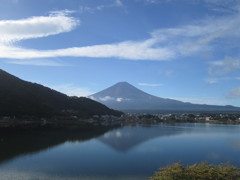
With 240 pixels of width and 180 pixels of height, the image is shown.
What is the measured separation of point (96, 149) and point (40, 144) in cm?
431

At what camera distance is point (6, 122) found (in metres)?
37.0

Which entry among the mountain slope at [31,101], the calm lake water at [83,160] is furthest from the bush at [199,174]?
the mountain slope at [31,101]

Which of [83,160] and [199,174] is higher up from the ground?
[199,174]

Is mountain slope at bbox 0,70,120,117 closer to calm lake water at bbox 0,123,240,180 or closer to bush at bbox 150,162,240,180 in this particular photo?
calm lake water at bbox 0,123,240,180

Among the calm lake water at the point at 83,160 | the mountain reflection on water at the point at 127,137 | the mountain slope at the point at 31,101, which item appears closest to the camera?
the calm lake water at the point at 83,160

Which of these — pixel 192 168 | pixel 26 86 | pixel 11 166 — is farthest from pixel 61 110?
pixel 192 168

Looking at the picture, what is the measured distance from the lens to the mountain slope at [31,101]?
4177cm

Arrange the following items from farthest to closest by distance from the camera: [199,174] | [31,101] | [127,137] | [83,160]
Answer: [31,101]
[127,137]
[83,160]
[199,174]

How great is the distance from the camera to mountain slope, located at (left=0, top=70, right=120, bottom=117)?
1644 inches

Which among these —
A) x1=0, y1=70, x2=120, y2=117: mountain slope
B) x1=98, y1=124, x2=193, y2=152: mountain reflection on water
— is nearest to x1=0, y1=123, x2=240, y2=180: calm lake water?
x1=98, y1=124, x2=193, y2=152: mountain reflection on water

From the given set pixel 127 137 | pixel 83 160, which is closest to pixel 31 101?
pixel 127 137

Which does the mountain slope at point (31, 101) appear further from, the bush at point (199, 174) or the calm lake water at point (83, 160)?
the bush at point (199, 174)

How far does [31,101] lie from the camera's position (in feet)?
151

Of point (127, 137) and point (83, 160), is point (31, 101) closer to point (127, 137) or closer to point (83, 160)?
point (127, 137)
